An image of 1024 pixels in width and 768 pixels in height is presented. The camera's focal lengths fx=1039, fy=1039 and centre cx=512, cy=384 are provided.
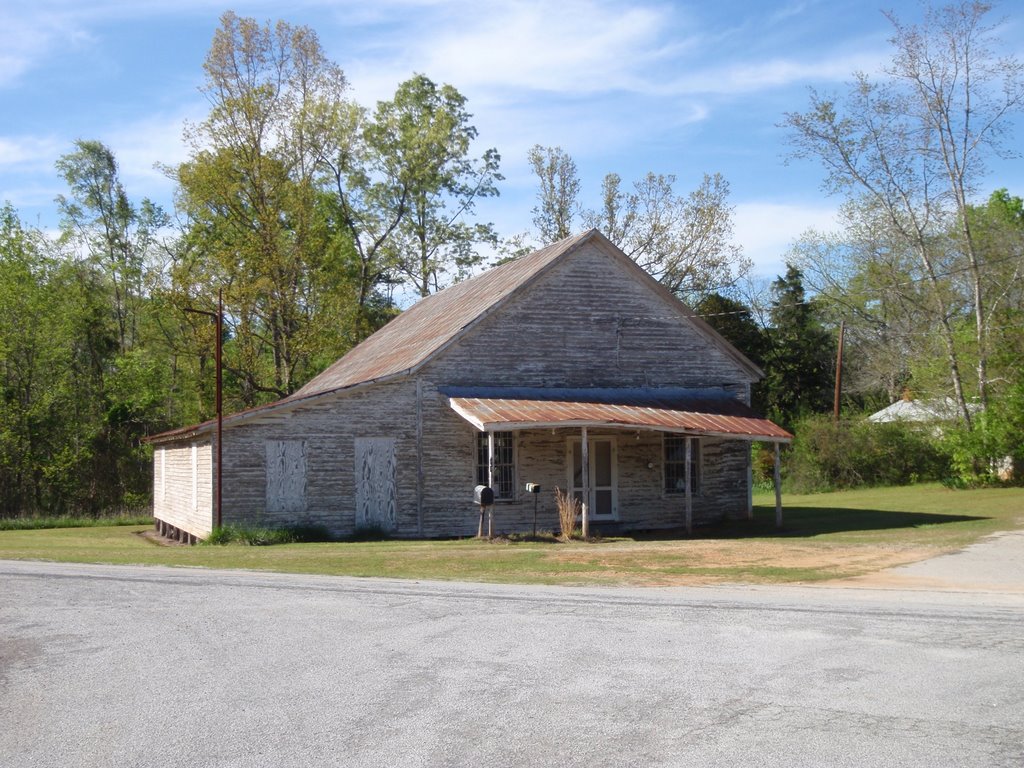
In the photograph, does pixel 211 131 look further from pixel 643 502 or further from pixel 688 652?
pixel 688 652

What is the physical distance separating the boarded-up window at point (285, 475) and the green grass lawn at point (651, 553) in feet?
4.91

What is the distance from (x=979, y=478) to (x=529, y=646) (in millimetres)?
27891

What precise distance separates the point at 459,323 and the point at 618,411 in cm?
443

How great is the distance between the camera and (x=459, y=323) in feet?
80.0

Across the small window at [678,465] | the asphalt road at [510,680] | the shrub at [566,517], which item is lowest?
the asphalt road at [510,680]

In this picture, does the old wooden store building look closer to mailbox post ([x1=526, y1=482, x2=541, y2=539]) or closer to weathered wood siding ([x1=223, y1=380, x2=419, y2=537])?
weathered wood siding ([x1=223, y1=380, x2=419, y2=537])

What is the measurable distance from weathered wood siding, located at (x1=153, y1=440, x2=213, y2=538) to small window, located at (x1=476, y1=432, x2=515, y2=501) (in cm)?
592

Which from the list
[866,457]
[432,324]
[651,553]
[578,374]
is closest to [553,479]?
[578,374]

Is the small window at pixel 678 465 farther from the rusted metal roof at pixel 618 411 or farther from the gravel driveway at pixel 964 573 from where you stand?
the gravel driveway at pixel 964 573

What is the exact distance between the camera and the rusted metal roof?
21.0 meters

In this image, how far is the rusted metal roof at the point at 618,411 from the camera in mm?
20969

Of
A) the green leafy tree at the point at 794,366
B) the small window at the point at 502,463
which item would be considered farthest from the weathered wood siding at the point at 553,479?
the green leafy tree at the point at 794,366

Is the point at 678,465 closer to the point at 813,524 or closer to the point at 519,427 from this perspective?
the point at 813,524

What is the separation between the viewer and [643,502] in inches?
974
